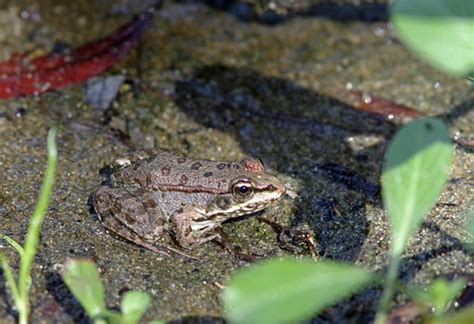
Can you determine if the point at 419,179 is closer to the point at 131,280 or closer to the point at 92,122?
the point at 131,280

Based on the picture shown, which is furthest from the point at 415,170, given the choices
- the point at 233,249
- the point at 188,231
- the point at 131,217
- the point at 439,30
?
the point at 131,217

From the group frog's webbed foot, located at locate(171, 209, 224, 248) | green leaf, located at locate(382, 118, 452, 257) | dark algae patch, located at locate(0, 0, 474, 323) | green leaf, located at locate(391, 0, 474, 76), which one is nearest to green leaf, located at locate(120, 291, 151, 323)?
dark algae patch, located at locate(0, 0, 474, 323)

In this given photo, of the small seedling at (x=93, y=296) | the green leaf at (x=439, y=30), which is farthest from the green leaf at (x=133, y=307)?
the green leaf at (x=439, y=30)

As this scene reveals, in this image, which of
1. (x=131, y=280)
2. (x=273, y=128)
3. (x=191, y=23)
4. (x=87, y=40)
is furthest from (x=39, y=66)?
(x=131, y=280)

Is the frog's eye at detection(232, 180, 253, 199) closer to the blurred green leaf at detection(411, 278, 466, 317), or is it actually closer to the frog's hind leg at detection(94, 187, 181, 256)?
the frog's hind leg at detection(94, 187, 181, 256)

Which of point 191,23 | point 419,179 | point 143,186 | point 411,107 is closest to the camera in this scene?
point 419,179

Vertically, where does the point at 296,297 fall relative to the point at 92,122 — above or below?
above

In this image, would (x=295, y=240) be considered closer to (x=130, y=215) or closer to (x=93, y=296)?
(x=130, y=215)
